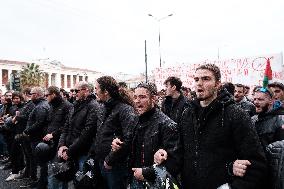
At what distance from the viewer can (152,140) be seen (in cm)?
332

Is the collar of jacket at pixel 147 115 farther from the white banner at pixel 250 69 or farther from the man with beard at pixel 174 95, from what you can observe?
the white banner at pixel 250 69

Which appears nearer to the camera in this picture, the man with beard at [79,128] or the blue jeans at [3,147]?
the man with beard at [79,128]

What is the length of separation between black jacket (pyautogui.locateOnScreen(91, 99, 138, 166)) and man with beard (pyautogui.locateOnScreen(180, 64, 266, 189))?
4.08 feet

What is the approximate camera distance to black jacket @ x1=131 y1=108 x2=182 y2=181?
10.1 feet

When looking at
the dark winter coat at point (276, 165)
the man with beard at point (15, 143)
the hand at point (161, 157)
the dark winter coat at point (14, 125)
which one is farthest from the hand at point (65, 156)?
the man with beard at point (15, 143)

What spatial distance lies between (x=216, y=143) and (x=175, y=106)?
3.42 meters

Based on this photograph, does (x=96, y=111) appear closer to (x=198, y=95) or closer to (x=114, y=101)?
(x=114, y=101)

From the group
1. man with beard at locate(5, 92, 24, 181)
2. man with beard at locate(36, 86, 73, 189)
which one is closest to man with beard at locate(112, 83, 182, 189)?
man with beard at locate(36, 86, 73, 189)

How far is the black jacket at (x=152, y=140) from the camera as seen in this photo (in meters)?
3.07

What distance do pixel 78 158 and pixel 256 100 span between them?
253 centimetres

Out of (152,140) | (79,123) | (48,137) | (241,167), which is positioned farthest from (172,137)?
(48,137)

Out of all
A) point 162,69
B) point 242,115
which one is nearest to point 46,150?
point 242,115

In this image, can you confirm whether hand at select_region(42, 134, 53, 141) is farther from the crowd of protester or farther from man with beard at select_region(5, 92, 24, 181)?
man with beard at select_region(5, 92, 24, 181)

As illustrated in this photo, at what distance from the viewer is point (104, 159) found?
432 centimetres
